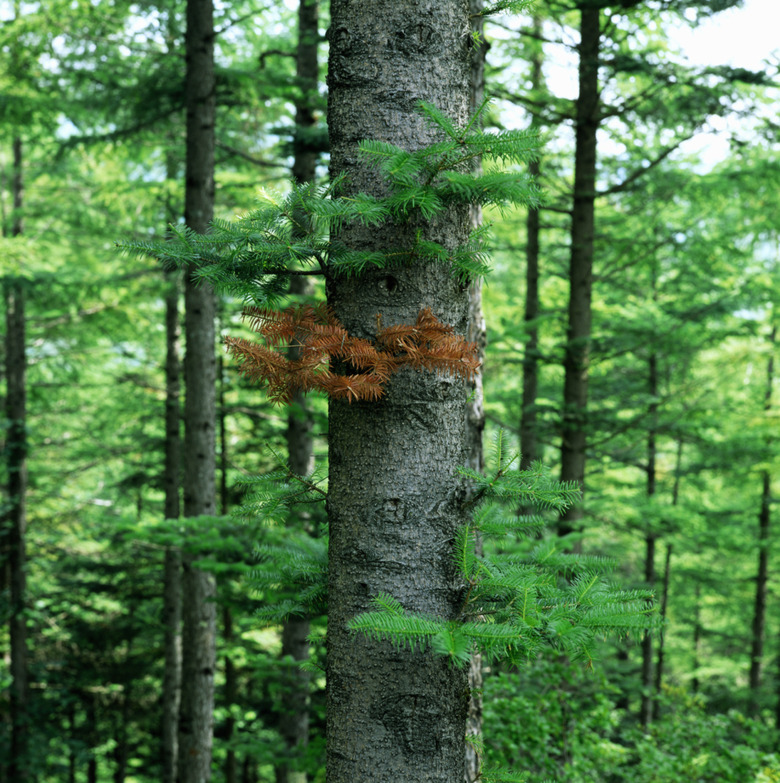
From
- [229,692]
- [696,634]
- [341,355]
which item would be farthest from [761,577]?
[341,355]

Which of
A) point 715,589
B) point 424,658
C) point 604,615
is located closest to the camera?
point 604,615

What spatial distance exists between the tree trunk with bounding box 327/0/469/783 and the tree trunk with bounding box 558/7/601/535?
575cm

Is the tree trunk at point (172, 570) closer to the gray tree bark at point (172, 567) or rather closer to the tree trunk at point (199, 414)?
the gray tree bark at point (172, 567)

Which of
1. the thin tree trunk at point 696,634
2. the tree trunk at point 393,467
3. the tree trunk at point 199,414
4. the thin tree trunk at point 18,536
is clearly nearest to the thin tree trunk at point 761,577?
the thin tree trunk at point 696,634

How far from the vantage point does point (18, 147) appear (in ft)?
41.2

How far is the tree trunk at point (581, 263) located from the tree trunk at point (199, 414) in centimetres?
403

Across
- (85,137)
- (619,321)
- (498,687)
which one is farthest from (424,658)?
(619,321)

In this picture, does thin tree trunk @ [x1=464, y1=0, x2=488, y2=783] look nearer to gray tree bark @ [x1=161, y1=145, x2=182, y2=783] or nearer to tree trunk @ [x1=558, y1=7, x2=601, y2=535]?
tree trunk @ [x1=558, y1=7, x2=601, y2=535]

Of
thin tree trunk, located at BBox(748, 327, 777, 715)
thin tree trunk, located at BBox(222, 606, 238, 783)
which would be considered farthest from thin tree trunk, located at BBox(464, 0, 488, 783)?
thin tree trunk, located at BBox(748, 327, 777, 715)

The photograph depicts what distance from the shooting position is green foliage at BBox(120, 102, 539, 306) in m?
1.60

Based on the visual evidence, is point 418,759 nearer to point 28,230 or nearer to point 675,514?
point 675,514

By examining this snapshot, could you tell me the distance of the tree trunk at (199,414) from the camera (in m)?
6.84

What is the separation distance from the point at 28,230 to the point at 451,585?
608 inches

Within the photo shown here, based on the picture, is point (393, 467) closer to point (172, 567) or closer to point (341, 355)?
point (341, 355)
